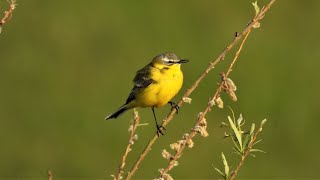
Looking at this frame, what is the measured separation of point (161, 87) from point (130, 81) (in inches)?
213

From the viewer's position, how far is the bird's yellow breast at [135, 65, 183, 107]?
17.8 feet

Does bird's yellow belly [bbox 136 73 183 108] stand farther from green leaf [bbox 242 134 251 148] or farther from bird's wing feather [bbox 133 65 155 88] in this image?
green leaf [bbox 242 134 251 148]

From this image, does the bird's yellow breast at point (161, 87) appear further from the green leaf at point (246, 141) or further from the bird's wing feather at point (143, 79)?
the green leaf at point (246, 141)

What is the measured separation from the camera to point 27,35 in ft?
Result: 38.3

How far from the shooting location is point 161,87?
18.0ft

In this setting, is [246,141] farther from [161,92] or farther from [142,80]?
[142,80]

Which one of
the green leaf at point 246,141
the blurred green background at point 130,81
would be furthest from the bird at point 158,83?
the blurred green background at point 130,81

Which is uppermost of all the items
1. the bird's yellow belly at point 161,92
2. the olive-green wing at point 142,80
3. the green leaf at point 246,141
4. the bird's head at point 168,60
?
the bird's head at point 168,60

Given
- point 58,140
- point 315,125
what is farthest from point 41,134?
point 315,125

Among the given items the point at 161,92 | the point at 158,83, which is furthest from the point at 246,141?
the point at 158,83

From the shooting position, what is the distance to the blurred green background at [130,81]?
1003cm

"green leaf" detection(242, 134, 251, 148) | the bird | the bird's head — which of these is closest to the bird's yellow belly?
the bird

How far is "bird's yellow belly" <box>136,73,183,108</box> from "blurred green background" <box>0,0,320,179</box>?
12.9ft

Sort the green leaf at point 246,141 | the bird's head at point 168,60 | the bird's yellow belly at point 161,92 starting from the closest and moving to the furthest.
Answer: the green leaf at point 246,141
the bird's yellow belly at point 161,92
the bird's head at point 168,60
